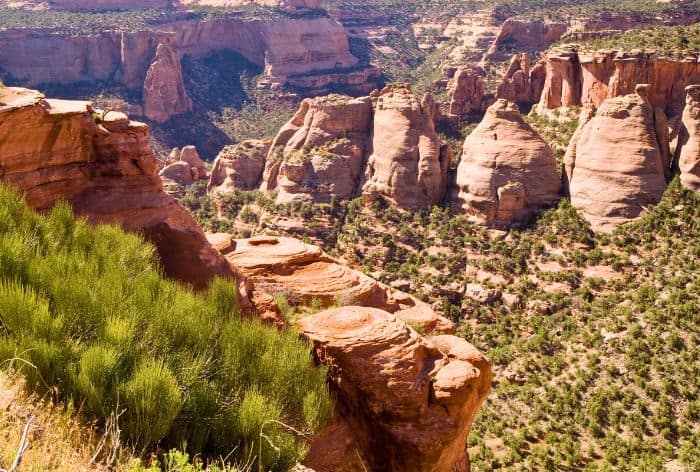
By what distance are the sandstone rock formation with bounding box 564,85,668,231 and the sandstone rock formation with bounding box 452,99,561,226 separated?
87.1 inches

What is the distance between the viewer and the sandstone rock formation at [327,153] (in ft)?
157

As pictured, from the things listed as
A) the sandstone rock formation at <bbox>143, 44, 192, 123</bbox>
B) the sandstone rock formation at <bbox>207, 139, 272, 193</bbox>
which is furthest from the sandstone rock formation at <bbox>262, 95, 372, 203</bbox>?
the sandstone rock formation at <bbox>143, 44, 192, 123</bbox>

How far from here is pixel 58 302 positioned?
8.83 m

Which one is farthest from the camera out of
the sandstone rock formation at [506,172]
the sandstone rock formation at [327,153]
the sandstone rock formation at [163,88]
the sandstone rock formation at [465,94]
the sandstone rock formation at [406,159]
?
the sandstone rock formation at [163,88]

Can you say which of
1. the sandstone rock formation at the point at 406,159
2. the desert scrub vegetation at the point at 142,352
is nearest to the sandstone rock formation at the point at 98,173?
the desert scrub vegetation at the point at 142,352

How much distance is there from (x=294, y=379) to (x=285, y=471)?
6.53ft

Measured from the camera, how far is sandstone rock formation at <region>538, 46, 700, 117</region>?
42.7 m

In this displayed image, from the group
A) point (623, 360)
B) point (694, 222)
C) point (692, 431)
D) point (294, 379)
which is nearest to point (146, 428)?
point (294, 379)

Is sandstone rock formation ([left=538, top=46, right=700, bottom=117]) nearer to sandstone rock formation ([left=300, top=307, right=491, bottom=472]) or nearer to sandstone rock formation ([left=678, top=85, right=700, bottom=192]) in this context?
sandstone rock formation ([left=678, top=85, right=700, bottom=192])

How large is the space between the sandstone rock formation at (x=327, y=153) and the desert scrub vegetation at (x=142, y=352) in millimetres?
36005

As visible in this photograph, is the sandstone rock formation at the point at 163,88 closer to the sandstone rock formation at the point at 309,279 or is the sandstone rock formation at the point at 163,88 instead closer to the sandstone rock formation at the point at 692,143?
the sandstone rock formation at the point at 692,143

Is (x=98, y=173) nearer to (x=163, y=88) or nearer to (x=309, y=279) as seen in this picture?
(x=309, y=279)

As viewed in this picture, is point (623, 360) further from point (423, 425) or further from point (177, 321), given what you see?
point (177, 321)

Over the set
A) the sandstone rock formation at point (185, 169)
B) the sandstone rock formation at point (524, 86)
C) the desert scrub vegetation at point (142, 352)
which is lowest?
the sandstone rock formation at point (185, 169)
